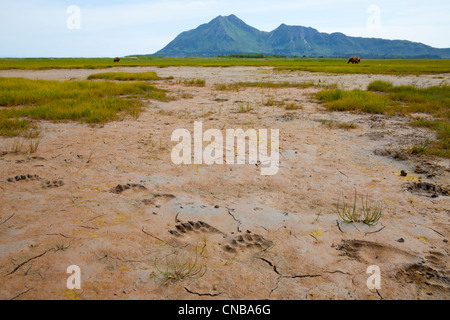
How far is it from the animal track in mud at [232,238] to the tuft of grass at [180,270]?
0.35m

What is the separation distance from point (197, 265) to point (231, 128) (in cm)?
471

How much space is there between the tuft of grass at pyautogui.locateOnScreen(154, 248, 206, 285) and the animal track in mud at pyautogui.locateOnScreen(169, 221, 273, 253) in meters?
0.35

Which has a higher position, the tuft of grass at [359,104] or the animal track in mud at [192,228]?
the tuft of grass at [359,104]

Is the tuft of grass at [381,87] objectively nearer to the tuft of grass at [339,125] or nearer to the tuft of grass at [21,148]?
the tuft of grass at [339,125]

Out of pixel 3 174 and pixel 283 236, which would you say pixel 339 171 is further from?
pixel 3 174

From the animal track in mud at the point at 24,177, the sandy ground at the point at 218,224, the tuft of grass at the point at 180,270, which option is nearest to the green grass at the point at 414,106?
the sandy ground at the point at 218,224

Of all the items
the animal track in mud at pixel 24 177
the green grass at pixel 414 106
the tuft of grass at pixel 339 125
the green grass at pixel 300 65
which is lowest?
the animal track in mud at pixel 24 177

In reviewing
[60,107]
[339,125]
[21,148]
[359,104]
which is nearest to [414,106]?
[359,104]

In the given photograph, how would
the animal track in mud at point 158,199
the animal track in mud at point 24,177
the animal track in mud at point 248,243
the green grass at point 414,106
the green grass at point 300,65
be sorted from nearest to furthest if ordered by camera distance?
the animal track in mud at point 248,243 < the animal track in mud at point 158,199 < the animal track in mud at point 24,177 < the green grass at point 414,106 < the green grass at point 300,65

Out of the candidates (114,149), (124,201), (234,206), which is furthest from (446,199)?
(114,149)

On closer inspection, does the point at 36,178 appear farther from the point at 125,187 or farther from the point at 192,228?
the point at 192,228

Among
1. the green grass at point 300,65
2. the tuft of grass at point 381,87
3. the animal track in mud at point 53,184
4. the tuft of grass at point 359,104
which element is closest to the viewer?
the animal track in mud at point 53,184

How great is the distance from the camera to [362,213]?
10.2ft

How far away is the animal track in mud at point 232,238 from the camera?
2.56 meters
